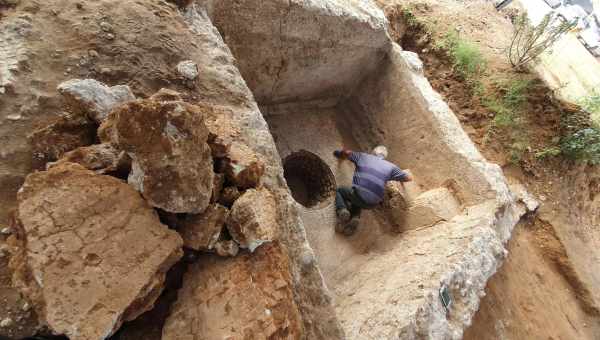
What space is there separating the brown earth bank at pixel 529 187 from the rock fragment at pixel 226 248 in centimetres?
250

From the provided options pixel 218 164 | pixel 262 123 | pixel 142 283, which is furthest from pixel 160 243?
pixel 262 123

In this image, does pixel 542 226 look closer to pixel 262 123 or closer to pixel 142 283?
pixel 262 123

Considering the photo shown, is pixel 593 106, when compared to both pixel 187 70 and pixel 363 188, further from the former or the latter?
pixel 187 70

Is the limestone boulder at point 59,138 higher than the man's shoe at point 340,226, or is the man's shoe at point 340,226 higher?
the limestone boulder at point 59,138

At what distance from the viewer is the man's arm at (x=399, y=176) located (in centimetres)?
299

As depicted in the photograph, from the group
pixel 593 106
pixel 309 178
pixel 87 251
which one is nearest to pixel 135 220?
pixel 87 251

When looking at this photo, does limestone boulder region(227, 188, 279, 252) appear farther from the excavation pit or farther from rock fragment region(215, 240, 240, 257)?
the excavation pit

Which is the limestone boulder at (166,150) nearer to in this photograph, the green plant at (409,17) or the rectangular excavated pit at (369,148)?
the rectangular excavated pit at (369,148)

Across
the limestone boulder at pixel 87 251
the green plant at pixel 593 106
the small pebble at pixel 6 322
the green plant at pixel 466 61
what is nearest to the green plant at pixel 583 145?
the green plant at pixel 593 106

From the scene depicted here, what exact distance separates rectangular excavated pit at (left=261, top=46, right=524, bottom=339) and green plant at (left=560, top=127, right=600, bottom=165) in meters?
1.11

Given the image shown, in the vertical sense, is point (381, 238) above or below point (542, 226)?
below

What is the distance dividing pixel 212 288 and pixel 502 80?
14.7 ft

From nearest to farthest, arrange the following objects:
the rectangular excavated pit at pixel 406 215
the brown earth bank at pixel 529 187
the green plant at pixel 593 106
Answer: the rectangular excavated pit at pixel 406 215
the brown earth bank at pixel 529 187
the green plant at pixel 593 106

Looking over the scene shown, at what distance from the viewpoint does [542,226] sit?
146 inches
